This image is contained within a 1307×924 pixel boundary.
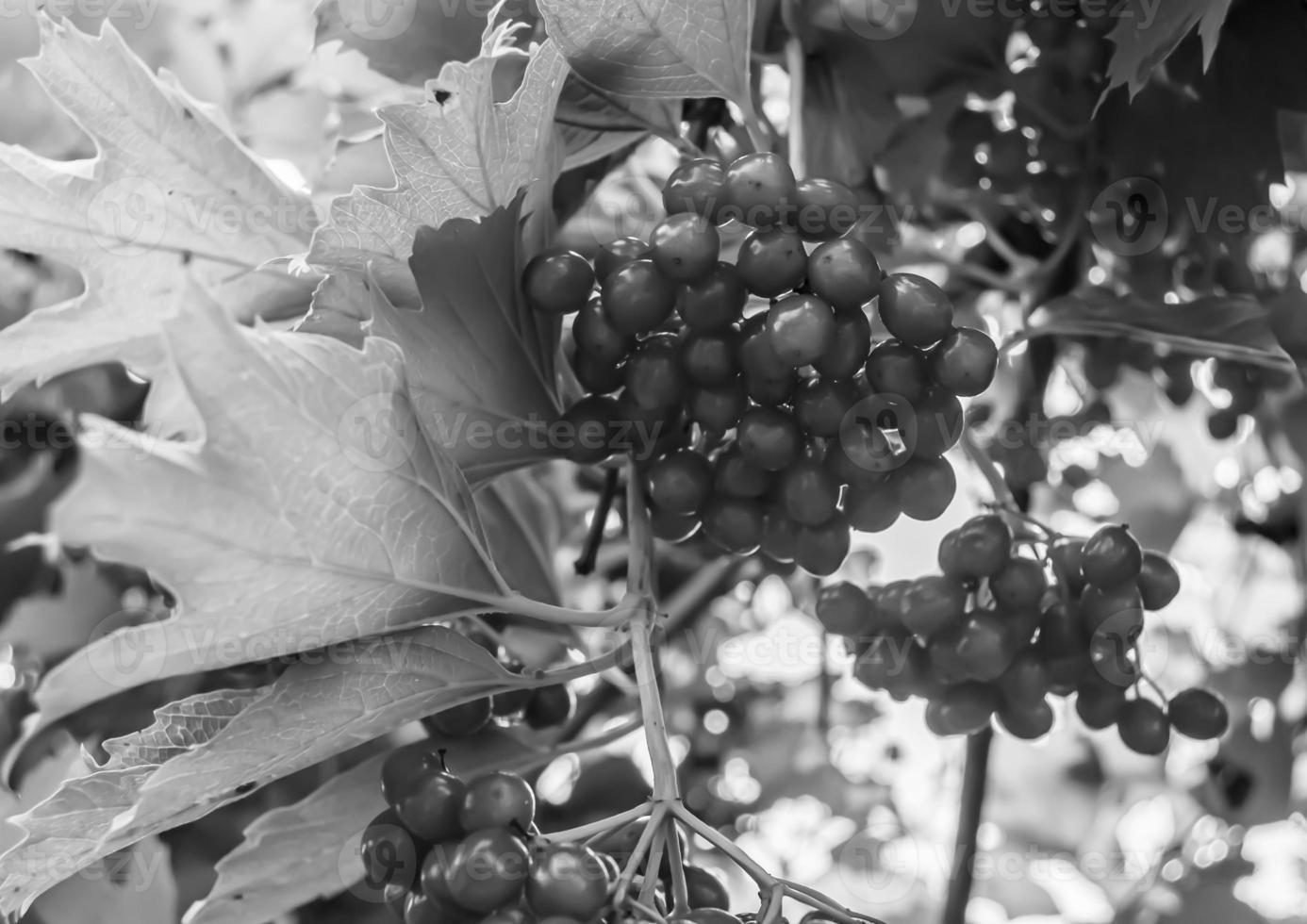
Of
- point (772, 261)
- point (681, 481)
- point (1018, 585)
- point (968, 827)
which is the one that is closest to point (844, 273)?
point (772, 261)

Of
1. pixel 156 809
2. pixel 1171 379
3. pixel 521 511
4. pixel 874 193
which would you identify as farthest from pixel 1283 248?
pixel 156 809

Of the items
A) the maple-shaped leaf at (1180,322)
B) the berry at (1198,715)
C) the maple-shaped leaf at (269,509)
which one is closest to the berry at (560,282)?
the maple-shaped leaf at (269,509)

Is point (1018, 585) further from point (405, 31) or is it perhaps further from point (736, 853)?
point (405, 31)

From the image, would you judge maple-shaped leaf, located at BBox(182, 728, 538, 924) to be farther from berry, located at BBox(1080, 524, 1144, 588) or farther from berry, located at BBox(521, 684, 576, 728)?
berry, located at BBox(1080, 524, 1144, 588)

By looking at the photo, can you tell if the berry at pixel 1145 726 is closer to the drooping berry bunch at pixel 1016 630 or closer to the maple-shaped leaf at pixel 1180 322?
the drooping berry bunch at pixel 1016 630

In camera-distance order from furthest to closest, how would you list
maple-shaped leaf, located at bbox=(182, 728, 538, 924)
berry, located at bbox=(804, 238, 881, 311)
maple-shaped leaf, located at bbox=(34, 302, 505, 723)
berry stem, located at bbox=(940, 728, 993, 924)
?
berry stem, located at bbox=(940, 728, 993, 924), maple-shaped leaf, located at bbox=(182, 728, 538, 924), berry, located at bbox=(804, 238, 881, 311), maple-shaped leaf, located at bbox=(34, 302, 505, 723)

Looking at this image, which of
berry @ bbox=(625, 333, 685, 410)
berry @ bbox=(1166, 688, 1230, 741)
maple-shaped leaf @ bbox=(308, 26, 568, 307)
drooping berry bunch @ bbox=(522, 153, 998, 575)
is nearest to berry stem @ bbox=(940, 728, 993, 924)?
berry @ bbox=(1166, 688, 1230, 741)
